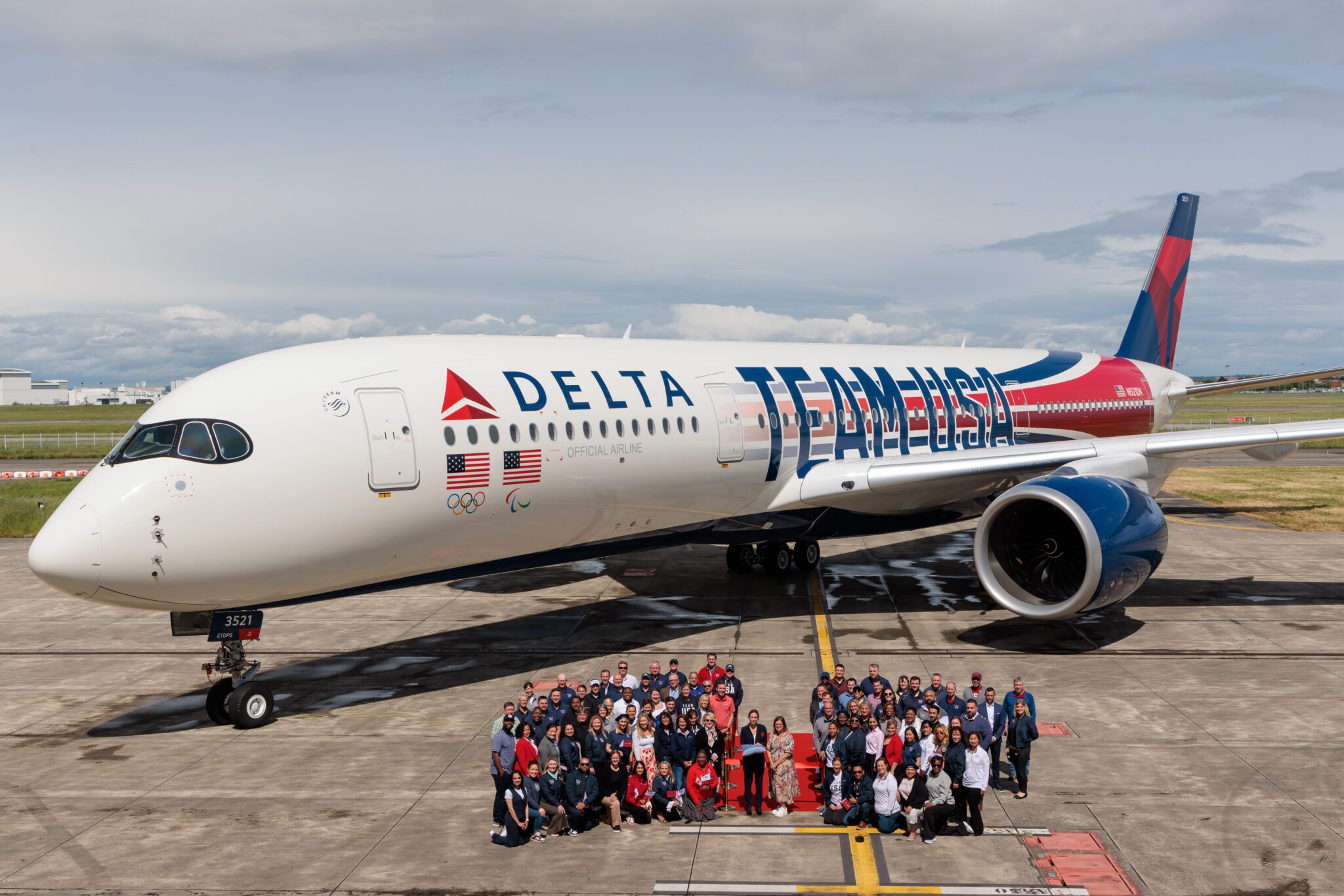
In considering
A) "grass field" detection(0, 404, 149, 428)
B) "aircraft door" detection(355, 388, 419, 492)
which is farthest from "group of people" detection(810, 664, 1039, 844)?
"grass field" detection(0, 404, 149, 428)

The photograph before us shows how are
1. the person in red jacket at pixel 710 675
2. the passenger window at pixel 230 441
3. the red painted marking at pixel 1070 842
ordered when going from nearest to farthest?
the red painted marking at pixel 1070 842 < the person in red jacket at pixel 710 675 < the passenger window at pixel 230 441

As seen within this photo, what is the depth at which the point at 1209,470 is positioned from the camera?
177 ft

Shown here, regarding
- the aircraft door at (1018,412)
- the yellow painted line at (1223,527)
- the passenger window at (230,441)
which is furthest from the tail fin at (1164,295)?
the passenger window at (230,441)

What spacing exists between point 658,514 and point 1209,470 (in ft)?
143

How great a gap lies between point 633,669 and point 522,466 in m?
3.87

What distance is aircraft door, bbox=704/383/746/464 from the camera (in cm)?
1972

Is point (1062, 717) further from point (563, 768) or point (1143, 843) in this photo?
point (563, 768)

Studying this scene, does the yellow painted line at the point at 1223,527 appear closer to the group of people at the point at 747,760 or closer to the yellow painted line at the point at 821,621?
the yellow painted line at the point at 821,621

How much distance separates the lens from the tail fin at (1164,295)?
1297 inches

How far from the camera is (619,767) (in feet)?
38.1

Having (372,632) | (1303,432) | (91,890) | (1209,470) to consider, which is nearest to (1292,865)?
(91,890)

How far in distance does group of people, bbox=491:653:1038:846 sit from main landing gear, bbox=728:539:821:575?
40.8ft

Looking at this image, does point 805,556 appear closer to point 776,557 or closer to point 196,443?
point 776,557

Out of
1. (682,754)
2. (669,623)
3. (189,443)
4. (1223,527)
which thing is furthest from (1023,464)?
(1223,527)
